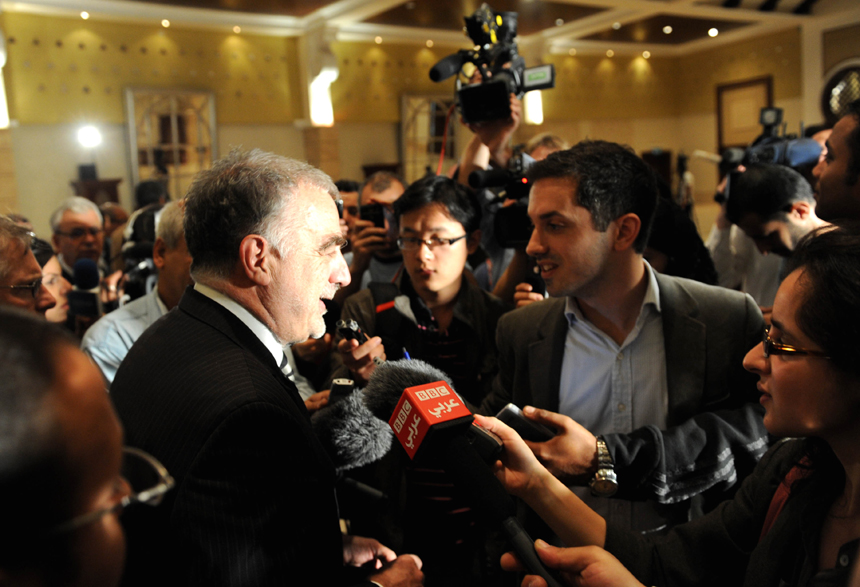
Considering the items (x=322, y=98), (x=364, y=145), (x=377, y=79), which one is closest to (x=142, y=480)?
(x=322, y=98)

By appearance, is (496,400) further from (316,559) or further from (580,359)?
(316,559)

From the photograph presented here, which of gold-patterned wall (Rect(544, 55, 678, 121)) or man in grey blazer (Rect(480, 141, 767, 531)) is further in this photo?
gold-patterned wall (Rect(544, 55, 678, 121))

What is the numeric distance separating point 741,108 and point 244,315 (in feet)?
52.1

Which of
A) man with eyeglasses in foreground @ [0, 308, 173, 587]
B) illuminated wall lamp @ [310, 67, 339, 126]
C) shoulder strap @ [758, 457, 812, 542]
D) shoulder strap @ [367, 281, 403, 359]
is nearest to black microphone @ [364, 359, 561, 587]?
shoulder strap @ [758, 457, 812, 542]

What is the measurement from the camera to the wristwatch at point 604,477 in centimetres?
138

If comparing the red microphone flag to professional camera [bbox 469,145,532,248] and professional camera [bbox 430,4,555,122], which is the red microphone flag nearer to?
professional camera [bbox 469,145,532,248]

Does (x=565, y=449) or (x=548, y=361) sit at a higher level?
(x=548, y=361)

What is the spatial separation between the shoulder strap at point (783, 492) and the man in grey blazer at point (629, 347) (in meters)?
0.27

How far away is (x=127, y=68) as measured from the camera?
9.85 m

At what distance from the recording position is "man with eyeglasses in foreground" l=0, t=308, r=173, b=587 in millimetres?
480

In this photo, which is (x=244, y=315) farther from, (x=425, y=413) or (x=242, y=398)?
(x=425, y=413)

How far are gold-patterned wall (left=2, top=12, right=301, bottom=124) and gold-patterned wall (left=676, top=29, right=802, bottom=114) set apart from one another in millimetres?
9788

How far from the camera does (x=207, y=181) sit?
4.28 feet

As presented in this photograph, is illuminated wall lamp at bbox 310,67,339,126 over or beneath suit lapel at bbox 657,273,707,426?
over
